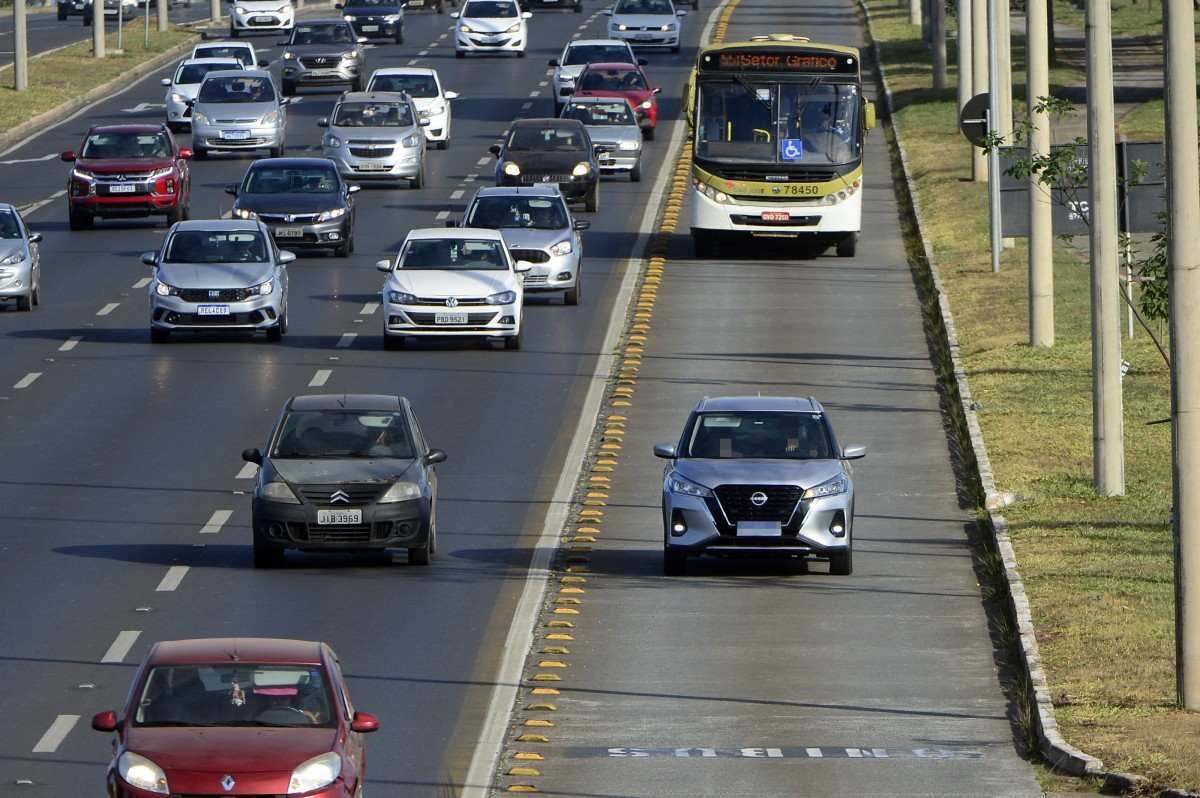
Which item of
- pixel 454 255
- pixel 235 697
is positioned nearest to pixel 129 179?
pixel 454 255

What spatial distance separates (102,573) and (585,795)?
8.44 m

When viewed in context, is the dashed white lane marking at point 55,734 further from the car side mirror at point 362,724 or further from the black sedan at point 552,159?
the black sedan at point 552,159

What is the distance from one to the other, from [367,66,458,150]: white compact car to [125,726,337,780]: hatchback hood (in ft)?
157

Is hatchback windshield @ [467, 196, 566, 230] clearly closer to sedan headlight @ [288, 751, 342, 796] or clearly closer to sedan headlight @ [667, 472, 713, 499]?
sedan headlight @ [667, 472, 713, 499]

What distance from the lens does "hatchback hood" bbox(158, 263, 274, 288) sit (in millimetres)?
38750

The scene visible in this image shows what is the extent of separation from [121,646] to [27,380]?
15.2 metres

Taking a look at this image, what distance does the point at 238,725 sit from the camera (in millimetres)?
15359

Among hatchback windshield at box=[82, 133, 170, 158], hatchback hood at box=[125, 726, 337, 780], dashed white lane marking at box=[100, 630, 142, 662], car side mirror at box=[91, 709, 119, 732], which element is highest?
hatchback windshield at box=[82, 133, 170, 158]

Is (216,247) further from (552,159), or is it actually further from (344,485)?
(344,485)

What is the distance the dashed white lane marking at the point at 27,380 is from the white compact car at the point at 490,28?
156 feet

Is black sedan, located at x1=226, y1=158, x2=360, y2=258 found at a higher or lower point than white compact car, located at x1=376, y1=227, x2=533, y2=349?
higher

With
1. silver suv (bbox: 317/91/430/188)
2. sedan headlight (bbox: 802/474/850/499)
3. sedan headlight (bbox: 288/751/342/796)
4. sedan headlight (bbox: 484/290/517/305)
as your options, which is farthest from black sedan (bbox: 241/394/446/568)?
silver suv (bbox: 317/91/430/188)

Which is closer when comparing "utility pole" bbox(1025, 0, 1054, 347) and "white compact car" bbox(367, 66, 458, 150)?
"utility pole" bbox(1025, 0, 1054, 347)

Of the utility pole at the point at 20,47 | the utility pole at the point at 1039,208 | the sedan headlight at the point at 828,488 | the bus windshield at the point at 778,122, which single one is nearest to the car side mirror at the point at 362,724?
the sedan headlight at the point at 828,488
